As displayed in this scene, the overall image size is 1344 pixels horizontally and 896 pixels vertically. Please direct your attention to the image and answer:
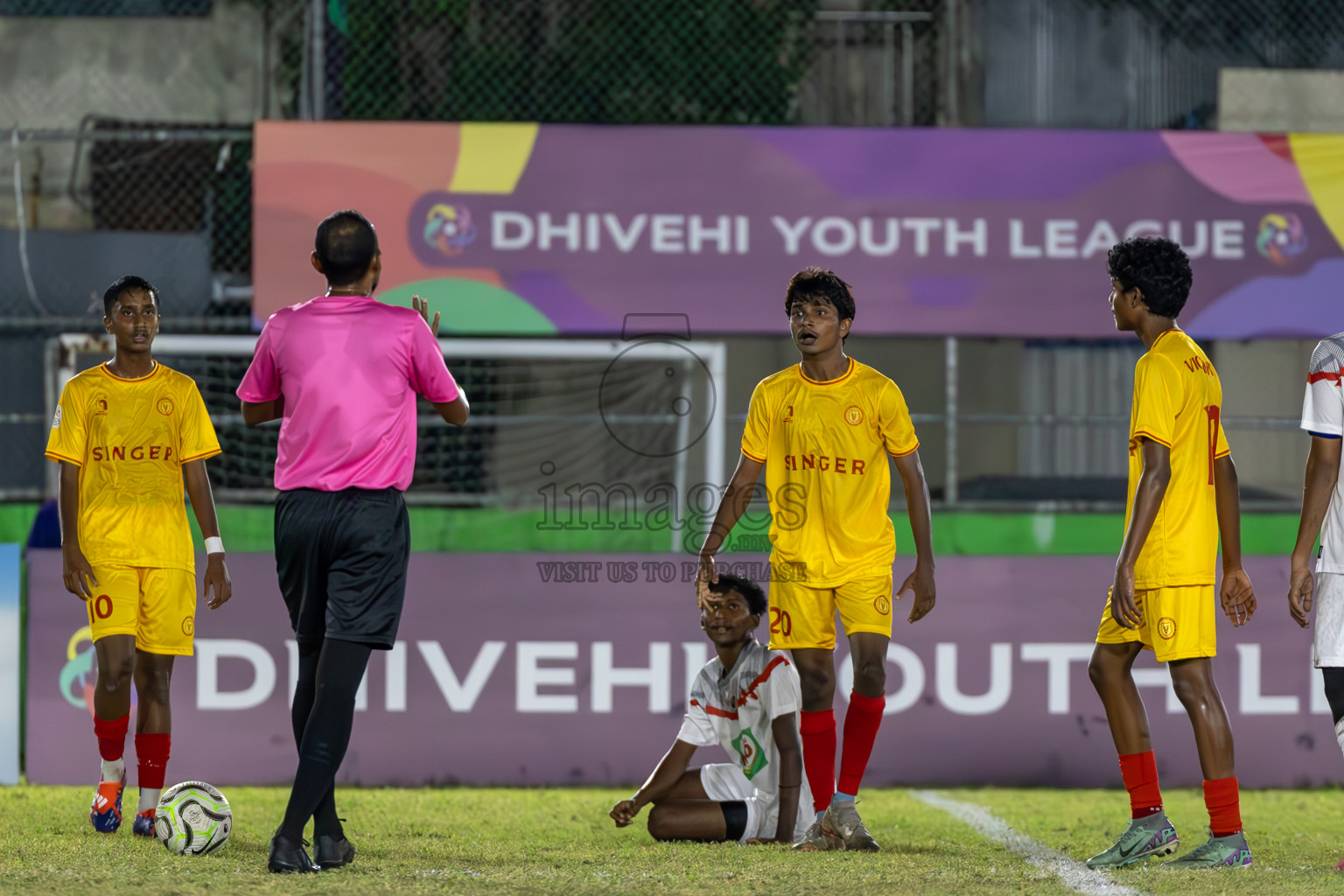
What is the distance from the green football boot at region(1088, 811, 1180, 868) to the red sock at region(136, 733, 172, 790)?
10.4 ft

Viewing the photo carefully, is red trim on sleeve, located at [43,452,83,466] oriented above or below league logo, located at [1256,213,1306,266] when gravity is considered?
below

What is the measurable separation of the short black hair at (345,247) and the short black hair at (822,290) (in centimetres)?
147

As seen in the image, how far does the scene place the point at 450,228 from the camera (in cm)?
737

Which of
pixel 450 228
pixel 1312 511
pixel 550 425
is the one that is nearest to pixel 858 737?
pixel 1312 511

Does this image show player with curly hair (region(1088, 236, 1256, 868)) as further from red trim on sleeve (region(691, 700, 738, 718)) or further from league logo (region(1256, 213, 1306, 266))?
league logo (region(1256, 213, 1306, 266))

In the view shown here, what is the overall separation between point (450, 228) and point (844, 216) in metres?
2.02

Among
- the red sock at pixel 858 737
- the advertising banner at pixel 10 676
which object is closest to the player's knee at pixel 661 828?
the red sock at pixel 858 737

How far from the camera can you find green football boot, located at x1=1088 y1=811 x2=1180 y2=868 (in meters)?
4.50

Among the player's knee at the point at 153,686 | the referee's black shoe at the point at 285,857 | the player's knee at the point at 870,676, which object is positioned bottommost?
the referee's black shoe at the point at 285,857

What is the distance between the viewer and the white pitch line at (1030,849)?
408cm

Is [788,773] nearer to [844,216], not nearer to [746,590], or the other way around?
[746,590]

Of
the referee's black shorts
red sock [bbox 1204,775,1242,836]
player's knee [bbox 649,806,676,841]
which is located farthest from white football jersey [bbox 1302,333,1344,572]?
the referee's black shorts

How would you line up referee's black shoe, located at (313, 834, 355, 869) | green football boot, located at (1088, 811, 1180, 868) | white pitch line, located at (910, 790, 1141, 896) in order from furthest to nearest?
1. green football boot, located at (1088, 811, 1180, 868)
2. referee's black shoe, located at (313, 834, 355, 869)
3. white pitch line, located at (910, 790, 1141, 896)

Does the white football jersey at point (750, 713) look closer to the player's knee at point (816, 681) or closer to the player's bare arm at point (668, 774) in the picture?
the player's bare arm at point (668, 774)
